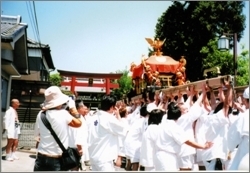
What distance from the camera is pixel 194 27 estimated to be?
53.4ft

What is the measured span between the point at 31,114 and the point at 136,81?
15.3 feet

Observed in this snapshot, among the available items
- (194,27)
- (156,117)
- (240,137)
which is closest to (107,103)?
(156,117)

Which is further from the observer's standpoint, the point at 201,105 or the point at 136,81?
the point at 136,81

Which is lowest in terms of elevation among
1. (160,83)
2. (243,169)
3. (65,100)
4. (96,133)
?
(243,169)

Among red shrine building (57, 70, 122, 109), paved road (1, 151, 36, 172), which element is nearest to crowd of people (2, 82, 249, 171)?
paved road (1, 151, 36, 172)

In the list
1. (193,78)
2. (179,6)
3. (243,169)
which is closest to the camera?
(243,169)

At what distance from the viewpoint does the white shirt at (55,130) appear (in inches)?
147

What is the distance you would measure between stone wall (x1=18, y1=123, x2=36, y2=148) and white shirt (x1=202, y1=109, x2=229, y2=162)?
24.9 ft

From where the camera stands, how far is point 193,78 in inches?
597

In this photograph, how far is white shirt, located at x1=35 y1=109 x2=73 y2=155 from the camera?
3.73 meters

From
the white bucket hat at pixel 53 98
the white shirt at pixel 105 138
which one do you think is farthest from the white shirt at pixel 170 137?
the white bucket hat at pixel 53 98

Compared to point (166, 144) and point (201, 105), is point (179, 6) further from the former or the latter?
point (166, 144)

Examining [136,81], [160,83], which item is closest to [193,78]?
[136,81]

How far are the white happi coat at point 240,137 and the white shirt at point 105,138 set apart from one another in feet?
4.66
